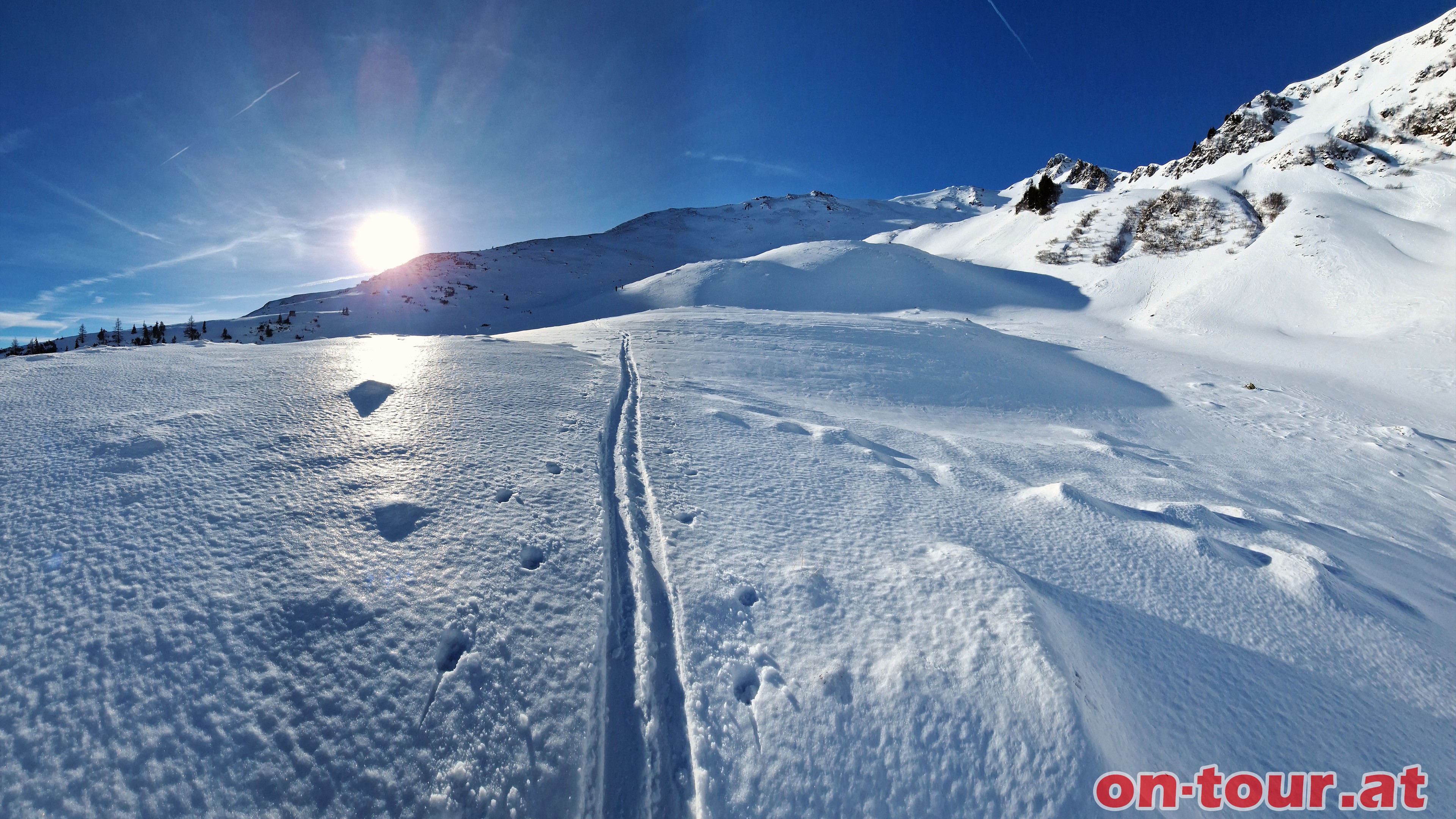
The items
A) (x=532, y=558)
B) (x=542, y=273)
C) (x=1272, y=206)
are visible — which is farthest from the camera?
(x=542, y=273)

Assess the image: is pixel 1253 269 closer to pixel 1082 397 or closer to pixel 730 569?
pixel 1082 397

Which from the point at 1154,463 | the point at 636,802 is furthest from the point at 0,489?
the point at 1154,463

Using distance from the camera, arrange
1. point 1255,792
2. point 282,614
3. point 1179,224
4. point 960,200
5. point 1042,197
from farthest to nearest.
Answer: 1. point 960,200
2. point 1042,197
3. point 1179,224
4. point 282,614
5. point 1255,792

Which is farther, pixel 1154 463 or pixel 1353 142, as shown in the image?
pixel 1353 142

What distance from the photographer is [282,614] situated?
1.94 m

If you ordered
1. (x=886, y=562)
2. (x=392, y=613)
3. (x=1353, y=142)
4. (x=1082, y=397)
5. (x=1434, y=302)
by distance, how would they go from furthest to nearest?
(x=1353, y=142) < (x=1434, y=302) < (x=1082, y=397) < (x=886, y=562) < (x=392, y=613)

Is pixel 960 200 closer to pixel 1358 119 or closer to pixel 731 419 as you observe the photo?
pixel 1358 119

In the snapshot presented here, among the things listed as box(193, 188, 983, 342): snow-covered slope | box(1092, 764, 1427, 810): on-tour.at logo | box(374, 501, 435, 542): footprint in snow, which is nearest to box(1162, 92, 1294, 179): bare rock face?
box(193, 188, 983, 342): snow-covered slope

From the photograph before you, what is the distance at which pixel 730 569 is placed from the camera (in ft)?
8.44

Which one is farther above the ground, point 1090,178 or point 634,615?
point 1090,178

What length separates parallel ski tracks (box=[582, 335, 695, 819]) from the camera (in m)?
1.69

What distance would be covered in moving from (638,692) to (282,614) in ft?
4.81

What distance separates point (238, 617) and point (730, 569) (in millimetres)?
2055

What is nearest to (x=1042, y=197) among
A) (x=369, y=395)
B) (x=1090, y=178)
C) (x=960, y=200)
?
(x=1090, y=178)
